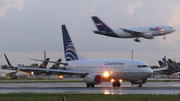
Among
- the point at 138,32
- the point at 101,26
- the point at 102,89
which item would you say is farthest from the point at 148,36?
the point at 102,89

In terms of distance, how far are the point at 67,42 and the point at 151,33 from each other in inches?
1379

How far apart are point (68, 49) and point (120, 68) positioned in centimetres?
1463

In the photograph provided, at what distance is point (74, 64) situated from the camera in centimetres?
5481

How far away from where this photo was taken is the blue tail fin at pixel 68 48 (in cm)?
5706

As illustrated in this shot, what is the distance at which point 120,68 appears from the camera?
46469 mm

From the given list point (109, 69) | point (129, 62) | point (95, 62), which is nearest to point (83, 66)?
point (95, 62)

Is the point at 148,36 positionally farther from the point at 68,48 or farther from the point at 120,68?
the point at 68,48

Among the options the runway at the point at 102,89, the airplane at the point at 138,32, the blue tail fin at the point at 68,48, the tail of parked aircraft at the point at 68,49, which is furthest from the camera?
the blue tail fin at the point at 68,48

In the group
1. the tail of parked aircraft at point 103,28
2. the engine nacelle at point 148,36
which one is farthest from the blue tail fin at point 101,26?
the engine nacelle at point 148,36

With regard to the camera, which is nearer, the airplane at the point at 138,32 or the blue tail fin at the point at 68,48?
the airplane at the point at 138,32

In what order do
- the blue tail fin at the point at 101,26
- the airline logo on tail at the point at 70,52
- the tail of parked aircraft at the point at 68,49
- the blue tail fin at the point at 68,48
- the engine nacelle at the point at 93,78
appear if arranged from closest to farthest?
1. the blue tail fin at the point at 101,26
2. the engine nacelle at the point at 93,78
3. the tail of parked aircraft at the point at 68,49
4. the airline logo on tail at the point at 70,52
5. the blue tail fin at the point at 68,48

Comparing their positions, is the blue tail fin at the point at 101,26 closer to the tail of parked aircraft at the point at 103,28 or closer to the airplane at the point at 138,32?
the tail of parked aircraft at the point at 103,28

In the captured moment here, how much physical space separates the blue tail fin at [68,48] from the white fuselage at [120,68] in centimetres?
434

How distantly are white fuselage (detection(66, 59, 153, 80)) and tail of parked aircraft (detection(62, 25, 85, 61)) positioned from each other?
3.95 meters
